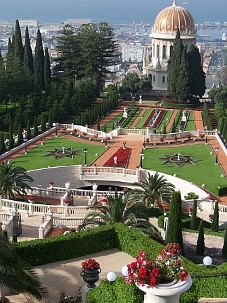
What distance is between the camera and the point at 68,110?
75312 mm

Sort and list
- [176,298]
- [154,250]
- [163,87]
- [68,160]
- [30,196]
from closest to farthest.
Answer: [176,298]
[154,250]
[30,196]
[68,160]
[163,87]

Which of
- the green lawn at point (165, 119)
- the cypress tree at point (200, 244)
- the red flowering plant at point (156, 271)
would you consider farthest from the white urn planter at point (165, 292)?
the green lawn at point (165, 119)

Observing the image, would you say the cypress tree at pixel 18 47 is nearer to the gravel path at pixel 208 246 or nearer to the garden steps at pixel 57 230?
the garden steps at pixel 57 230

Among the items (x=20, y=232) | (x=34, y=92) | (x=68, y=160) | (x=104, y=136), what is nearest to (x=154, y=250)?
(x=20, y=232)

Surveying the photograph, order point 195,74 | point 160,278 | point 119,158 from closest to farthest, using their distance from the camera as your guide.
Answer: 1. point 160,278
2. point 119,158
3. point 195,74

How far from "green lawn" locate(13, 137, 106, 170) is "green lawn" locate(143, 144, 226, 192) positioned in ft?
17.9

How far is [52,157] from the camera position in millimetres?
55094

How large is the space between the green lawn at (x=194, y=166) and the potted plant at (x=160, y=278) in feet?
101

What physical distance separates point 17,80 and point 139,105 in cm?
2017

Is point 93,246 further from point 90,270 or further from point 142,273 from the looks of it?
point 142,273

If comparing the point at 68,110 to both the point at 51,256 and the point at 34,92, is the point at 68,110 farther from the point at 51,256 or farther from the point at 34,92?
the point at 51,256

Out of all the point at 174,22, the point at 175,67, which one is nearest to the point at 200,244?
the point at 175,67

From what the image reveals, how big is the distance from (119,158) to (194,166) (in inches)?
294

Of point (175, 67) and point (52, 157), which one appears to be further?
point (175, 67)
